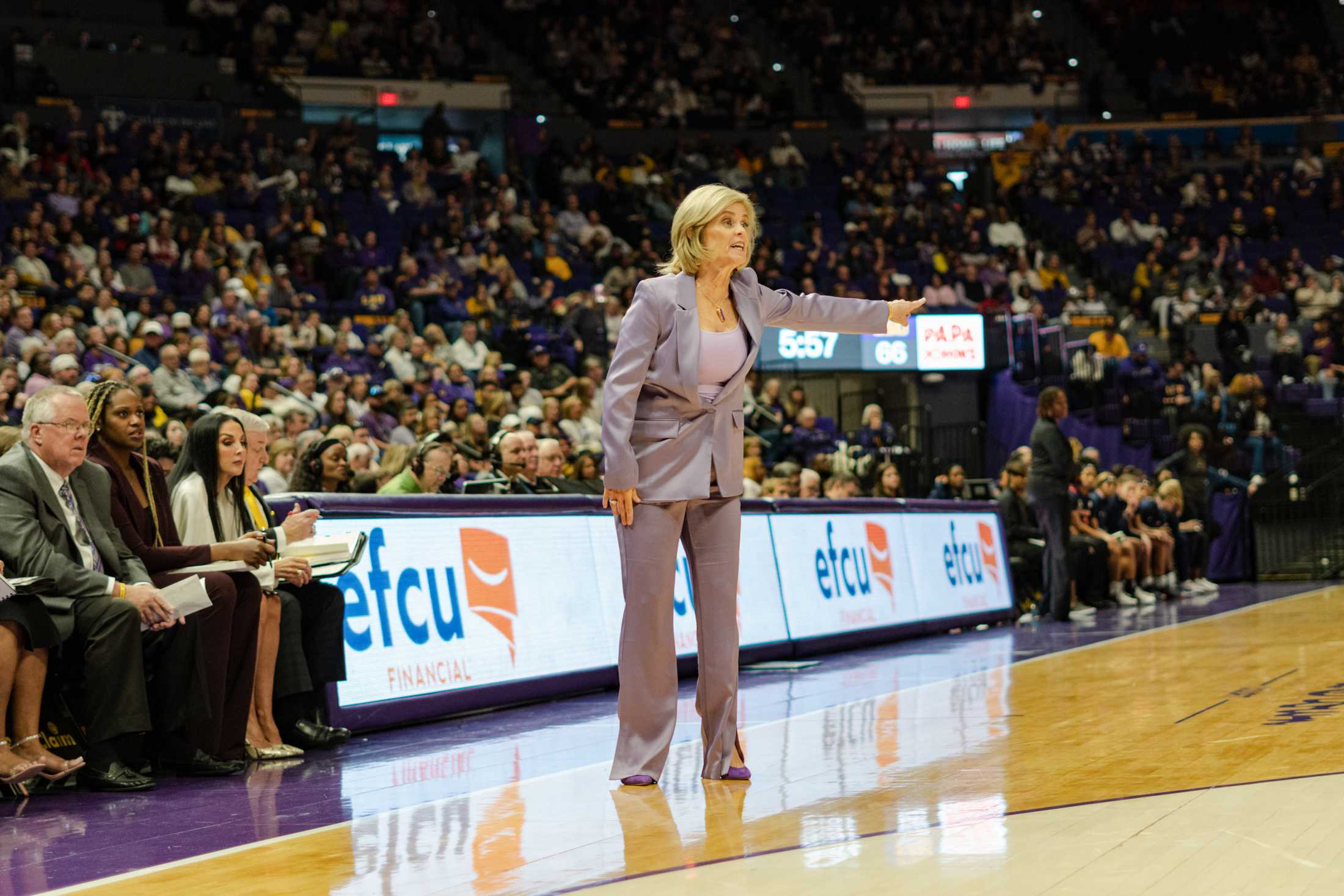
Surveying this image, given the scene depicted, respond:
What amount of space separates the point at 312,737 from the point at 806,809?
2.68m

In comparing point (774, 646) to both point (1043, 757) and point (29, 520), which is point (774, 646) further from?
point (29, 520)

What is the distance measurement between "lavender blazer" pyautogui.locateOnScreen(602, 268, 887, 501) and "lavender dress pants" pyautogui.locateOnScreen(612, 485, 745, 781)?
10cm

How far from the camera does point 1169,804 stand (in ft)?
13.2

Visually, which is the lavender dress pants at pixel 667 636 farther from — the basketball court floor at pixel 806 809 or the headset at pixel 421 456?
the headset at pixel 421 456

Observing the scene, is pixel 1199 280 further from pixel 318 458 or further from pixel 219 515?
pixel 219 515

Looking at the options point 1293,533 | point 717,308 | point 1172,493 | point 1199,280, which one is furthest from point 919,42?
point 717,308

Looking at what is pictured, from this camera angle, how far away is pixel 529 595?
24.4 ft

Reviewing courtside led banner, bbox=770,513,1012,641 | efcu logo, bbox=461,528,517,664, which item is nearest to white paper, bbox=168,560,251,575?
efcu logo, bbox=461,528,517,664

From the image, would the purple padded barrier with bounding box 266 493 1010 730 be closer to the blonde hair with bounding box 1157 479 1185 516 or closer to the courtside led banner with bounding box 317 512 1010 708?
the courtside led banner with bounding box 317 512 1010 708

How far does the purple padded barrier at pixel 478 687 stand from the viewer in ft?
21.3

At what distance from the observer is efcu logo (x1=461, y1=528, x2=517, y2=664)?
7.09 meters

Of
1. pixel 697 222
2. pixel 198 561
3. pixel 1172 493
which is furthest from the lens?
pixel 1172 493

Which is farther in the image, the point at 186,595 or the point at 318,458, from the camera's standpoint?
the point at 318,458

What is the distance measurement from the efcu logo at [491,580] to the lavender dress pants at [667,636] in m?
2.36
